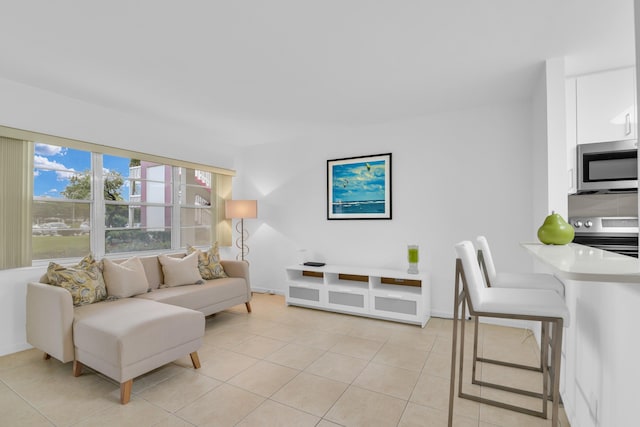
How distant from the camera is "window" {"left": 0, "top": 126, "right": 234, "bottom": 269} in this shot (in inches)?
113

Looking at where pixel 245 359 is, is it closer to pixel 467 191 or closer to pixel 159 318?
pixel 159 318

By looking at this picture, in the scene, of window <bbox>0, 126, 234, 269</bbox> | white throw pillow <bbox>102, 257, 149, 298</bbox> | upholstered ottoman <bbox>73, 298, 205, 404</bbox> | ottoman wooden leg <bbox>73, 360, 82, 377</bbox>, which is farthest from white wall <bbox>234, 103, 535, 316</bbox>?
ottoman wooden leg <bbox>73, 360, 82, 377</bbox>

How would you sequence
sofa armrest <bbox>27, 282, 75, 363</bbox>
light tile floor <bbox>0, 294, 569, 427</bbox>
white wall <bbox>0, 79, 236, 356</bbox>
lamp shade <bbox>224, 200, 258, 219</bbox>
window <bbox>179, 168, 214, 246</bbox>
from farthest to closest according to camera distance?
lamp shade <bbox>224, 200, 258, 219</bbox>
window <bbox>179, 168, 214, 246</bbox>
white wall <bbox>0, 79, 236, 356</bbox>
sofa armrest <bbox>27, 282, 75, 363</bbox>
light tile floor <bbox>0, 294, 569, 427</bbox>

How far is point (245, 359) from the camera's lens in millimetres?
2668

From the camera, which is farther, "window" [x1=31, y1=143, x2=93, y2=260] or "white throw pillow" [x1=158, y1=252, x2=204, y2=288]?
"white throw pillow" [x1=158, y1=252, x2=204, y2=288]

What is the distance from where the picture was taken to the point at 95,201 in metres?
3.51

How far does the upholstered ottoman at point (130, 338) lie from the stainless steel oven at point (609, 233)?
11.0 ft

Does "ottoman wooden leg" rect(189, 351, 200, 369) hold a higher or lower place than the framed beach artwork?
lower

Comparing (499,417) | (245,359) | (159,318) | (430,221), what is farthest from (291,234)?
(499,417)

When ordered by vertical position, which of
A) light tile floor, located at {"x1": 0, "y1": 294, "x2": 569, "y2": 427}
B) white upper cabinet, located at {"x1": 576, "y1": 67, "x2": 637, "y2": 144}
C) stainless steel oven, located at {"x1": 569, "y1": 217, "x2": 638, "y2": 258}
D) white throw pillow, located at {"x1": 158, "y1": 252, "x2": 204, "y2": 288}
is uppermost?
white upper cabinet, located at {"x1": 576, "y1": 67, "x2": 637, "y2": 144}

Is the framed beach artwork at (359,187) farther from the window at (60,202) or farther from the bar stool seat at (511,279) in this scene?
the window at (60,202)

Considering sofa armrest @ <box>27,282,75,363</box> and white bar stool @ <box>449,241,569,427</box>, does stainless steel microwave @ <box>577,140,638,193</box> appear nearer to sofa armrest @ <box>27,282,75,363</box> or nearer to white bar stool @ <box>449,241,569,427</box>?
white bar stool @ <box>449,241,569,427</box>

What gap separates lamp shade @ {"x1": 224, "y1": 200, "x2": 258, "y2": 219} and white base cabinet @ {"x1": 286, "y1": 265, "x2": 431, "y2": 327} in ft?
3.47

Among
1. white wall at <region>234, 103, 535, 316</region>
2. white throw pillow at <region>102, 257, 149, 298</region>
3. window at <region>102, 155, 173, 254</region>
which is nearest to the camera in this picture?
white throw pillow at <region>102, 257, 149, 298</region>
